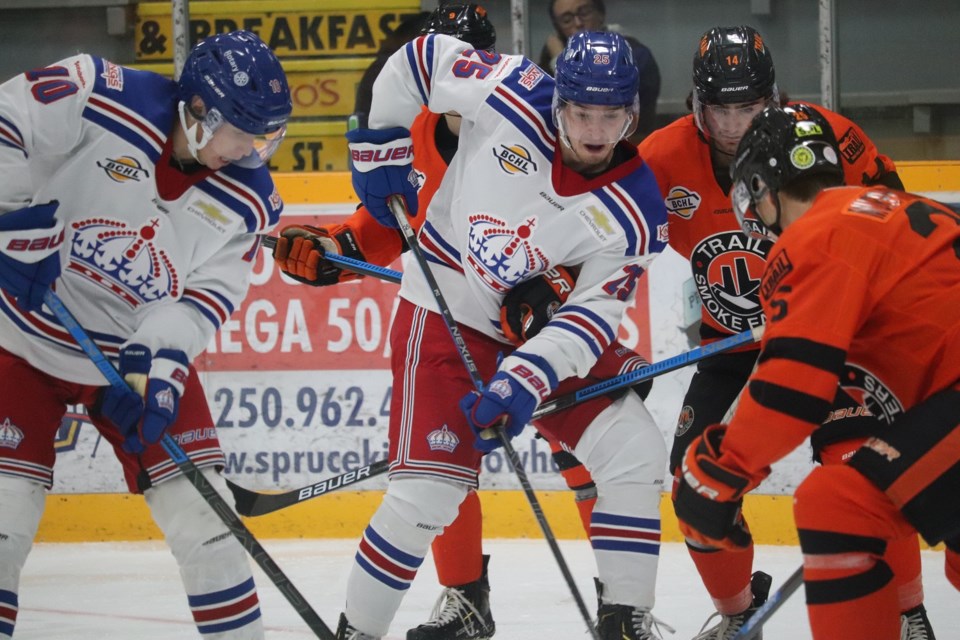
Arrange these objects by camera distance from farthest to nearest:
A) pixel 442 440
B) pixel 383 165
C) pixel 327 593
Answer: pixel 327 593, pixel 383 165, pixel 442 440

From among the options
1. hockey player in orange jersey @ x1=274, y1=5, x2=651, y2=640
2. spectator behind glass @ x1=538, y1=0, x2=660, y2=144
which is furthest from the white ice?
spectator behind glass @ x1=538, y1=0, x2=660, y2=144

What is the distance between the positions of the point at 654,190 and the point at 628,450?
56 centimetres

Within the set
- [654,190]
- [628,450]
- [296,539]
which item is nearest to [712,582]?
[628,450]

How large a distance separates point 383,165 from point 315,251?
1.02 ft

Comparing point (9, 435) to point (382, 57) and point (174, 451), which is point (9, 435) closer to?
point (174, 451)

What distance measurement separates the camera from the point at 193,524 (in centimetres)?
265

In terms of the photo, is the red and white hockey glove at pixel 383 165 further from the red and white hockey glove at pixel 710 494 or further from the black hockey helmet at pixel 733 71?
the red and white hockey glove at pixel 710 494

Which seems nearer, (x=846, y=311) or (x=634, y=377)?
(x=846, y=311)

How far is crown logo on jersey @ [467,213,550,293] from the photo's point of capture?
2.86 meters

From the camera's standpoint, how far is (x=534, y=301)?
2.86m

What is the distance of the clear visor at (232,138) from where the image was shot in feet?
8.62

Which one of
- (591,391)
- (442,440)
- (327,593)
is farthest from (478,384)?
(327,593)

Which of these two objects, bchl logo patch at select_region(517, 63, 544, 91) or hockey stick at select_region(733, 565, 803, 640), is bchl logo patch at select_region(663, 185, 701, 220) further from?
hockey stick at select_region(733, 565, 803, 640)

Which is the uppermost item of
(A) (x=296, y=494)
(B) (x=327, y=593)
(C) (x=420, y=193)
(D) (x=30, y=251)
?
(D) (x=30, y=251)
